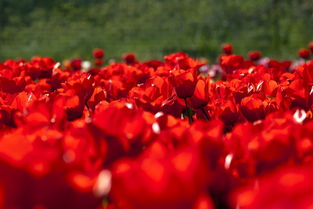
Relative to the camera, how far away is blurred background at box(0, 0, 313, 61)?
16250 millimetres

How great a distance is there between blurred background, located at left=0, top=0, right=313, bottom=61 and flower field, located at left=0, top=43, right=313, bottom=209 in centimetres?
1375

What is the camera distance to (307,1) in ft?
58.5

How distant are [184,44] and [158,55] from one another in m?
1.87

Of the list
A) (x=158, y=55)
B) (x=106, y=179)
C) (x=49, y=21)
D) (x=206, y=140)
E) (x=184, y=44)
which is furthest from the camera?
(x=49, y=21)

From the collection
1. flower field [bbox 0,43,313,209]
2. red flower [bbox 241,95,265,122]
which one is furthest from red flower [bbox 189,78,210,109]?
red flower [bbox 241,95,265,122]

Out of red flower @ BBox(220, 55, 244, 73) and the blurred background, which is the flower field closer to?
red flower @ BBox(220, 55, 244, 73)

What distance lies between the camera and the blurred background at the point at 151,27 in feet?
53.3

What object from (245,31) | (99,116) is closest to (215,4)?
(245,31)

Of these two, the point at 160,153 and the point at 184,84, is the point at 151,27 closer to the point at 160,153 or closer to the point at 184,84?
the point at 184,84

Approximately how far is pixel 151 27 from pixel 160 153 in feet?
55.4

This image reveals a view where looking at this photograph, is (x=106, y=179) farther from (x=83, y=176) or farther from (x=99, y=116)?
(x=99, y=116)

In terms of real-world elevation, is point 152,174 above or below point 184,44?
above

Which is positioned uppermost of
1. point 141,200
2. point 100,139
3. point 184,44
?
point 141,200

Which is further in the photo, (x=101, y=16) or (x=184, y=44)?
(x=101, y=16)
